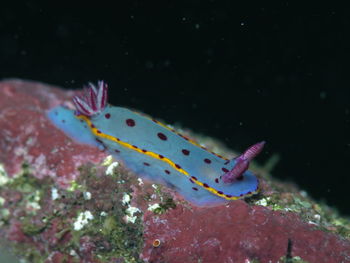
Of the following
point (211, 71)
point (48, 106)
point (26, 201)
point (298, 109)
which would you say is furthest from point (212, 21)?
point (26, 201)

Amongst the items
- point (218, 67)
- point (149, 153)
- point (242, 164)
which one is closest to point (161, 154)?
point (149, 153)

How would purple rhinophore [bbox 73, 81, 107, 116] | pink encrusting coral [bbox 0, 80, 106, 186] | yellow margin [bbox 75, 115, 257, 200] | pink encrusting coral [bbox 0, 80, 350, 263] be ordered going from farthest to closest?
1. purple rhinophore [bbox 73, 81, 107, 116]
2. pink encrusting coral [bbox 0, 80, 106, 186]
3. yellow margin [bbox 75, 115, 257, 200]
4. pink encrusting coral [bbox 0, 80, 350, 263]

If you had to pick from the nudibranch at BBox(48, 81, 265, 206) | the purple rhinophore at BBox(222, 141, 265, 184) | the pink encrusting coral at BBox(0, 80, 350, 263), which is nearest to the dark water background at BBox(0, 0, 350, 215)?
the nudibranch at BBox(48, 81, 265, 206)

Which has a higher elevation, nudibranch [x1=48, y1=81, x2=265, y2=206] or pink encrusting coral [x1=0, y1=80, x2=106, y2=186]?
nudibranch [x1=48, y1=81, x2=265, y2=206]

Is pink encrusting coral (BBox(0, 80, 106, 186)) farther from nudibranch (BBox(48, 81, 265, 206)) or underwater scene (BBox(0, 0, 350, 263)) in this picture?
nudibranch (BBox(48, 81, 265, 206))

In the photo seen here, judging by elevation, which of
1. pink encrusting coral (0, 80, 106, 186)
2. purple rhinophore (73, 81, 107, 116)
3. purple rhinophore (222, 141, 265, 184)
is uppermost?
purple rhinophore (222, 141, 265, 184)

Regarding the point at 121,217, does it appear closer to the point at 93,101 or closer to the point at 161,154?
the point at 161,154

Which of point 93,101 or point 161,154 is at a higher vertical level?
point 161,154

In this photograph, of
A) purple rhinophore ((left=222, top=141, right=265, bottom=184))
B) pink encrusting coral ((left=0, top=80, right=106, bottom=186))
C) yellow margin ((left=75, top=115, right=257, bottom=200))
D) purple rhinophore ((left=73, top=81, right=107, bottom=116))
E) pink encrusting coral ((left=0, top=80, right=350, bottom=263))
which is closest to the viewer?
pink encrusting coral ((left=0, top=80, right=350, bottom=263))
